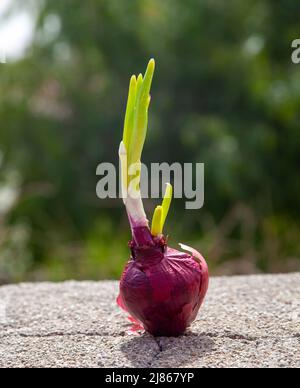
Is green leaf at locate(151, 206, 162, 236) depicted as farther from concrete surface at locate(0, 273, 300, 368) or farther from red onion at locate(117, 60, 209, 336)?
concrete surface at locate(0, 273, 300, 368)

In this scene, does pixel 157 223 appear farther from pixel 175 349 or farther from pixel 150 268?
pixel 175 349

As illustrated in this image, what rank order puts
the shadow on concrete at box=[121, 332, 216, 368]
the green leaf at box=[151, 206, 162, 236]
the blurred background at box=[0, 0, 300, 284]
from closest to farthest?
the shadow on concrete at box=[121, 332, 216, 368] → the green leaf at box=[151, 206, 162, 236] → the blurred background at box=[0, 0, 300, 284]

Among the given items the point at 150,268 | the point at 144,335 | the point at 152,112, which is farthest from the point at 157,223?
the point at 152,112

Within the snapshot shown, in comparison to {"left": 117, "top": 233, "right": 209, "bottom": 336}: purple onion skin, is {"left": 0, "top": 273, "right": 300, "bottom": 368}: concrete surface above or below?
below

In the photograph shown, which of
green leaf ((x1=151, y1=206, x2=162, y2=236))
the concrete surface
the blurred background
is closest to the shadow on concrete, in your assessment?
the concrete surface

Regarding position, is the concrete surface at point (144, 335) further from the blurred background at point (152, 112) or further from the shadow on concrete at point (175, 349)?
the blurred background at point (152, 112)

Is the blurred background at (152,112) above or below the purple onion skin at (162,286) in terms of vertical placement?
above

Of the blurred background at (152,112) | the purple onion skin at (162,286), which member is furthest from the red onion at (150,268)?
the blurred background at (152,112)
